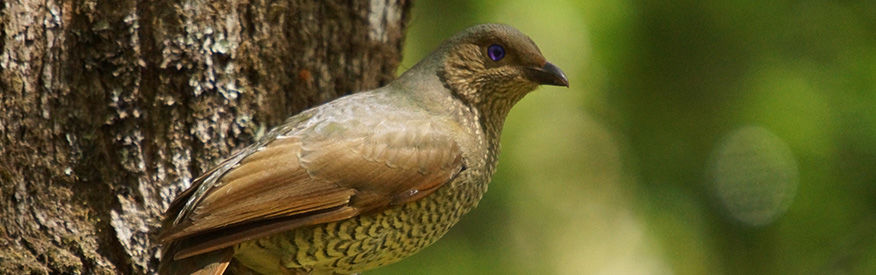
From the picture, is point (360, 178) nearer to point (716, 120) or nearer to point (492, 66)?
point (492, 66)

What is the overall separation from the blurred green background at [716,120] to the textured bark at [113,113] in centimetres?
Result: 198

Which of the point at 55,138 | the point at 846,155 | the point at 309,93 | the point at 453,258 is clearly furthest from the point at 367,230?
the point at 846,155

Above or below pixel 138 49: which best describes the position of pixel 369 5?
above

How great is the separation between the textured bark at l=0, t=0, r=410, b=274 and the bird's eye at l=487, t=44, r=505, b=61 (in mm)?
810

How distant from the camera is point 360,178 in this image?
3283mm

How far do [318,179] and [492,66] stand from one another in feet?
2.99

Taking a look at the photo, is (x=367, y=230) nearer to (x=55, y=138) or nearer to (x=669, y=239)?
(x=55, y=138)

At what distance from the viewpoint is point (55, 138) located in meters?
3.33

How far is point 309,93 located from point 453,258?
1.99 meters

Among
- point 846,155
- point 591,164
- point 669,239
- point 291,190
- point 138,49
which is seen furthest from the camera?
point 591,164

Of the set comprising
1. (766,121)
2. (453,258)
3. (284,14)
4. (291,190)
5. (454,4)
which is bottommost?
(453,258)

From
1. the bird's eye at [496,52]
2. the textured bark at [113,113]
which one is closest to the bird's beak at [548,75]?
the bird's eye at [496,52]

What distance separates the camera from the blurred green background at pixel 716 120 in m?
4.97

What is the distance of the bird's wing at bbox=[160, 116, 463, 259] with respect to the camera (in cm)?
305
